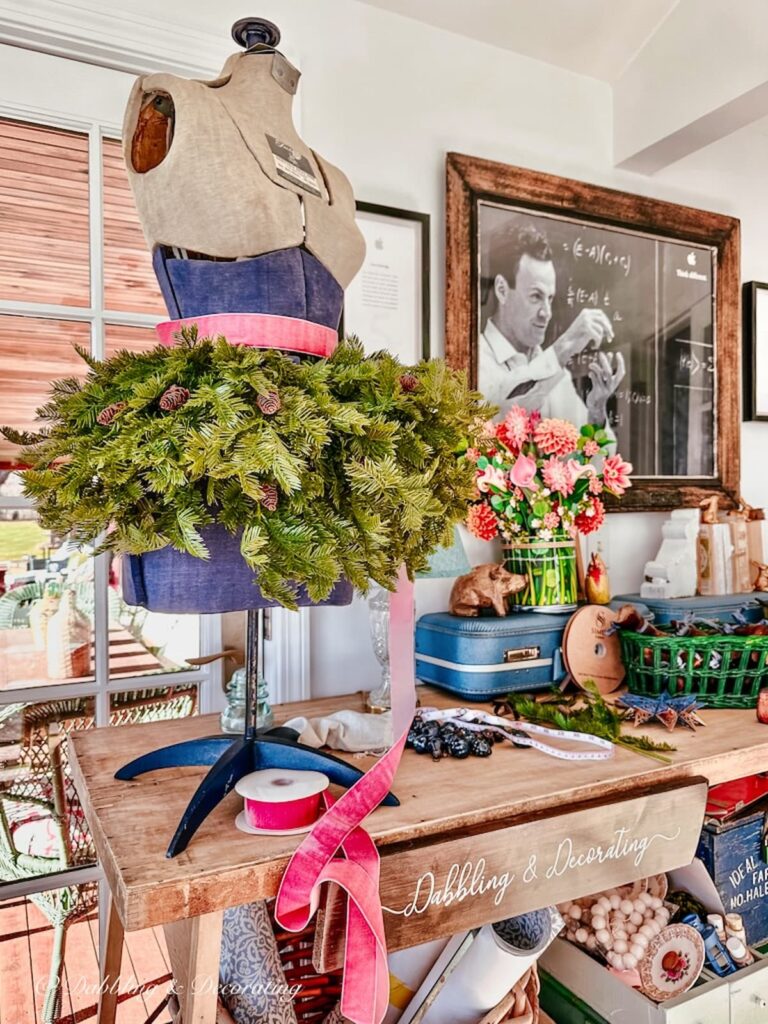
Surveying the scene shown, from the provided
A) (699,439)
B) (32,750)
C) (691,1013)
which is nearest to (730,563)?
(699,439)

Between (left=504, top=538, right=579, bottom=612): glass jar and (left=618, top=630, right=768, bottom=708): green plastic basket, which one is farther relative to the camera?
(left=504, top=538, right=579, bottom=612): glass jar

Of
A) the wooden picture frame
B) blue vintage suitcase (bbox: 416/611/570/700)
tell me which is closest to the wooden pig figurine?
blue vintage suitcase (bbox: 416/611/570/700)

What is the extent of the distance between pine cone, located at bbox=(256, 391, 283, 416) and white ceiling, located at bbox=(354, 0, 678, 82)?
143 cm

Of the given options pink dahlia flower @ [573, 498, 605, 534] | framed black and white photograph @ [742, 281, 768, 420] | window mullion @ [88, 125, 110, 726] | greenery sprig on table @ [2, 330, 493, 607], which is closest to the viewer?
greenery sprig on table @ [2, 330, 493, 607]

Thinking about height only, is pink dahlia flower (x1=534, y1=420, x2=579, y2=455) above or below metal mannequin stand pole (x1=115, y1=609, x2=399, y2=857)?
above

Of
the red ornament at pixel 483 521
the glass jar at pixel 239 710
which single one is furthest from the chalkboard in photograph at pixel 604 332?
the glass jar at pixel 239 710

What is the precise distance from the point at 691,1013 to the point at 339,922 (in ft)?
2.40

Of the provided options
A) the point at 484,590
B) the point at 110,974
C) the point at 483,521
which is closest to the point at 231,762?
the point at 110,974

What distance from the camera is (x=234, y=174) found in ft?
2.89

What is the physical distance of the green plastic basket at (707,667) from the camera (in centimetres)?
149

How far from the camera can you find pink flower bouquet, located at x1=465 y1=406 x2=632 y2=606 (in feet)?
5.33

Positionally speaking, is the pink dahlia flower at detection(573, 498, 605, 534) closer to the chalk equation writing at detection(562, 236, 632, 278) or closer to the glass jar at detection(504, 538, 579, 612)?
the glass jar at detection(504, 538, 579, 612)

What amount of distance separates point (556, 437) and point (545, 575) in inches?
11.7

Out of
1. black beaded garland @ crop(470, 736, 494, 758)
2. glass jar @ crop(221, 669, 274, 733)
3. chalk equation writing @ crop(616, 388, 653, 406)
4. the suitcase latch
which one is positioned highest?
chalk equation writing @ crop(616, 388, 653, 406)
